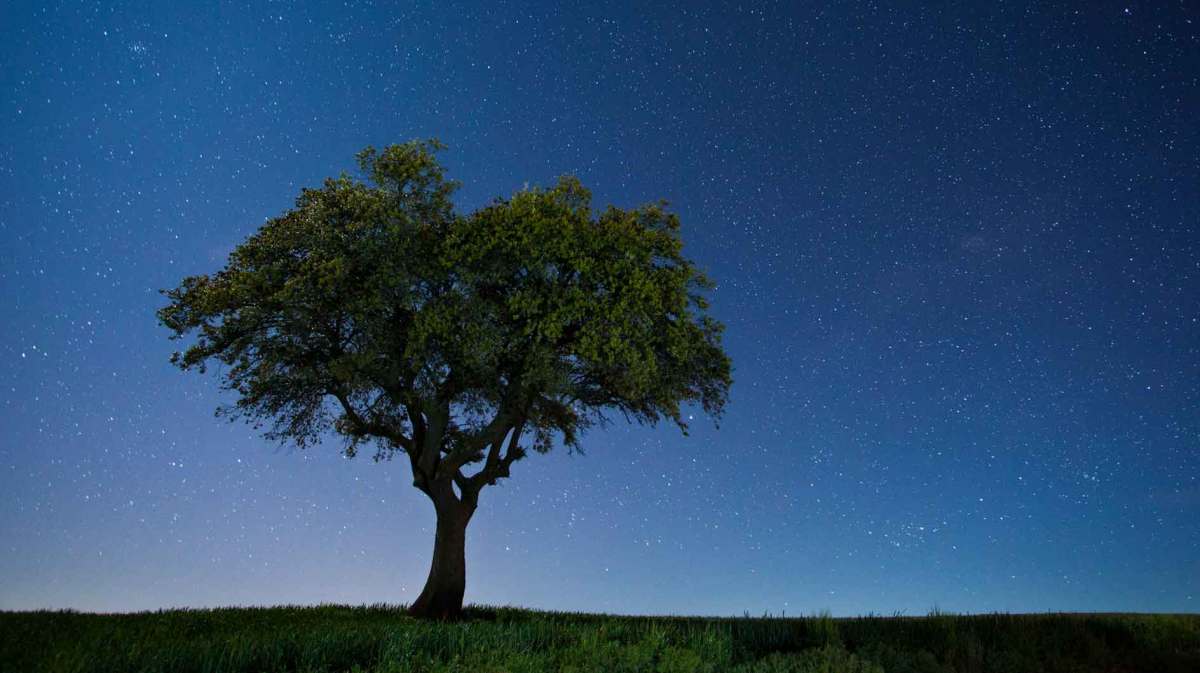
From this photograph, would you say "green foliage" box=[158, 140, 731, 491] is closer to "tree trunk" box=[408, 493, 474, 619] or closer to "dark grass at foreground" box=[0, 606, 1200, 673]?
"tree trunk" box=[408, 493, 474, 619]

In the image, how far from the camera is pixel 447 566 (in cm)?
2716

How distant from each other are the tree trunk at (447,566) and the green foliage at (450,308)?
3.24ft

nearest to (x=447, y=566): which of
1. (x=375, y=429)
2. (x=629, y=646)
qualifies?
(x=375, y=429)

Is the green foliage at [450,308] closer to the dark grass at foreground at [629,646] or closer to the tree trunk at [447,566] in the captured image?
the tree trunk at [447,566]

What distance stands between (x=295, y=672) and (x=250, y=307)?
48.8 ft

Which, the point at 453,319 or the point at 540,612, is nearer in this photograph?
the point at 453,319

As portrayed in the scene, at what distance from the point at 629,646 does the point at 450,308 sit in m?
13.4

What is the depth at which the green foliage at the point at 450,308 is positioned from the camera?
79.4 feet

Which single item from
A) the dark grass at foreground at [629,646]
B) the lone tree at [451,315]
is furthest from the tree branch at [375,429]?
the dark grass at foreground at [629,646]

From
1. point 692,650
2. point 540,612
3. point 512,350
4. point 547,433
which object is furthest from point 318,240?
point 692,650

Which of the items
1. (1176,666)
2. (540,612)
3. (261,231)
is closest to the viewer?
(1176,666)

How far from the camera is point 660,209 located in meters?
27.2

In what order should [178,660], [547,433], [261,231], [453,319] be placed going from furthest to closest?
[547,433], [261,231], [453,319], [178,660]

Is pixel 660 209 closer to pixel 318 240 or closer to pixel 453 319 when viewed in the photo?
pixel 453 319
